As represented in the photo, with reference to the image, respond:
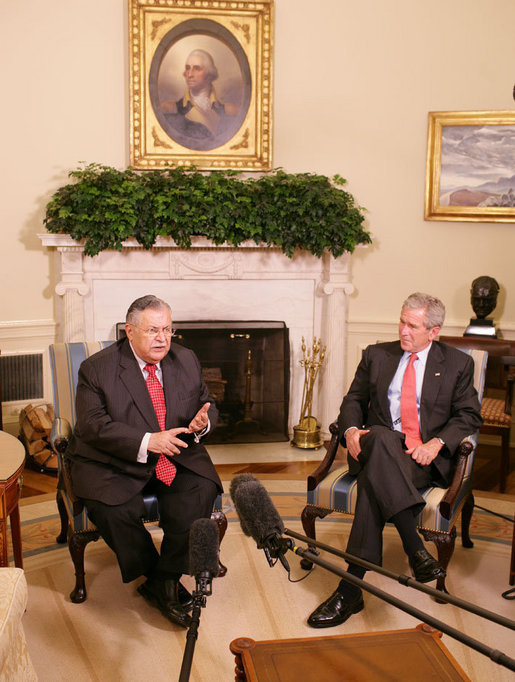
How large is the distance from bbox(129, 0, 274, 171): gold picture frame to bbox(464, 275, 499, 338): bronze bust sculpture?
81.1 inches

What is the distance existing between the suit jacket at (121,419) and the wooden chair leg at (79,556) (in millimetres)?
207

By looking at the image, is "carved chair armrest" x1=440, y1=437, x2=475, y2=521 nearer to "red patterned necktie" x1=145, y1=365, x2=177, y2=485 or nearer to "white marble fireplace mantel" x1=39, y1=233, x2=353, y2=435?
"red patterned necktie" x1=145, y1=365, x2=177, y2=485

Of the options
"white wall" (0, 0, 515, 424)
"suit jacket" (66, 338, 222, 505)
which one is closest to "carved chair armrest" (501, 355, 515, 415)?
"white wall" (0, 0, 515, 424)

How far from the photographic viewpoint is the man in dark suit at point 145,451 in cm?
302

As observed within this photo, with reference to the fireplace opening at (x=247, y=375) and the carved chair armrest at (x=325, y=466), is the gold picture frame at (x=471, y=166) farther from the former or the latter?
the carved chair armrest at (x=325, y=466)

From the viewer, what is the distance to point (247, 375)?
A: 5641 mm

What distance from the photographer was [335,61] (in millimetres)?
5797

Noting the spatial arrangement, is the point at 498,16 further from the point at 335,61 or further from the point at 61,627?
the point at 61,627

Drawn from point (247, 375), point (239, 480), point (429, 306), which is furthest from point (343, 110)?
point (239, 480)

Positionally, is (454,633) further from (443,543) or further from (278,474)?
(278,474)

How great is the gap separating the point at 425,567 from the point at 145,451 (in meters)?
1.35

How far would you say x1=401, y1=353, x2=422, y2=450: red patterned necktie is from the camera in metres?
3.41

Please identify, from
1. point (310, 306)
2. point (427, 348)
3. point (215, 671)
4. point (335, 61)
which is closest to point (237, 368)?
point (310, 306)

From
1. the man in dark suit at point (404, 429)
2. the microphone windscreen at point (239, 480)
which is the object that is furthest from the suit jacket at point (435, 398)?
the microphone windscreen at point (239, 480)
